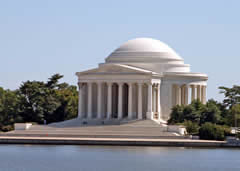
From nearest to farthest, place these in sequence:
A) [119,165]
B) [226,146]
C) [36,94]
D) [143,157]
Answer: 1. [119,165]
2. [143,157]
3. [226,146]
4. [36,94]

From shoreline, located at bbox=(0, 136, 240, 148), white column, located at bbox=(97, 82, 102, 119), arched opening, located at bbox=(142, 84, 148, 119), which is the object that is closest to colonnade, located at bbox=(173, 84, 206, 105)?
arched opening, located at bbox=(142, 84, 148, 119)

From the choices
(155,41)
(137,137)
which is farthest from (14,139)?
(155,41)

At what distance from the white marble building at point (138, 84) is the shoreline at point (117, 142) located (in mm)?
18954

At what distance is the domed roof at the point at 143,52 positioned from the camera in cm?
16125

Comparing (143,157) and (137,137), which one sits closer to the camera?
(143,157)

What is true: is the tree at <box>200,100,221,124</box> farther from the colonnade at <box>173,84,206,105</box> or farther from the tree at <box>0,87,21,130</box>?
the tree at <box>0,87,21,130</box>

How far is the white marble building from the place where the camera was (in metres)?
155

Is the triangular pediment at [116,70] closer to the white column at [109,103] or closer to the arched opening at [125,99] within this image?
the white column at [109,103]

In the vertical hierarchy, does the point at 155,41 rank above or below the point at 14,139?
above

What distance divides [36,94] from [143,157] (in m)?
48.7

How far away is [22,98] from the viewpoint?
16312 centimetres

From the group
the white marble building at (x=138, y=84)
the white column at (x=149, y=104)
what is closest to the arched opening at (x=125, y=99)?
the white marble building at (x=138, y=84)

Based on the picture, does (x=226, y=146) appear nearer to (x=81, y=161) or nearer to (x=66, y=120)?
(x=81, y=161)

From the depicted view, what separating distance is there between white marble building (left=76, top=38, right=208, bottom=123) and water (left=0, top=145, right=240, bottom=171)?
25391mm
